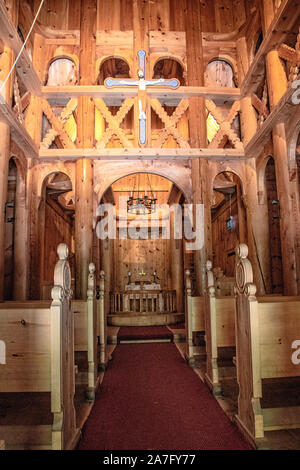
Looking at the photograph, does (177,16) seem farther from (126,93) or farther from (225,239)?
(225,239)

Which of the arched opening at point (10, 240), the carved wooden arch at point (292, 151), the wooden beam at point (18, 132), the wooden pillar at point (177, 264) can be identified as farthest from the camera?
the wooden pillar at point (177, 264)

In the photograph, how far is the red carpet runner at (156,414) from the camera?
7.29 feet

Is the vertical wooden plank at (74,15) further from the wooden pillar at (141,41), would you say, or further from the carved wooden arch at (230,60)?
the carved wooden arch at (230,60)

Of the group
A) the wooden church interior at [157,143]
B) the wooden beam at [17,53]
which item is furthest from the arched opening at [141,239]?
the wooden beam at [17,53]

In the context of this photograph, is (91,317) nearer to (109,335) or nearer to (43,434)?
(43,434)

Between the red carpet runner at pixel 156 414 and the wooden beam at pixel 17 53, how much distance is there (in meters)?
4.53

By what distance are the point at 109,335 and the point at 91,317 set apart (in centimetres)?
284

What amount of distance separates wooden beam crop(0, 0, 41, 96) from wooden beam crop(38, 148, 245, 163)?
1.11m

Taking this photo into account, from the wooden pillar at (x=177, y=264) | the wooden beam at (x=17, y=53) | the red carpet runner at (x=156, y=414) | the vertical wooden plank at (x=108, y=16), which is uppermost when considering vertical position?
the vertical wooden plank at (x=108, y=16)

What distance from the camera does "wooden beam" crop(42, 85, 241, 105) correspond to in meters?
5.90

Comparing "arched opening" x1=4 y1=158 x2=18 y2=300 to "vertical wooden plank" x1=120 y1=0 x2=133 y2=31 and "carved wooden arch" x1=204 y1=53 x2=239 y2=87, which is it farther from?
"carved wooden arch" x1=204 y1=53 x2=239 y2=87

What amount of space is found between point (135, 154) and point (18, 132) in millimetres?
1933

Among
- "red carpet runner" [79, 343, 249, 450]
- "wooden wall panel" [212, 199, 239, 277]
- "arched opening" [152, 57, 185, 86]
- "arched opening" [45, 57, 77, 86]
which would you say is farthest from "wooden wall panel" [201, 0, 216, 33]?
"red carpet runner" [79, 343, 249, 450]

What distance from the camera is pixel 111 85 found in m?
5.84
